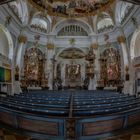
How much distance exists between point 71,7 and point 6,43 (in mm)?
8636

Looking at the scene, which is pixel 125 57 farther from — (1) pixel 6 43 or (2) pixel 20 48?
(1) pixel 6 43

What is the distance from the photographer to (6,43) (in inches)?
738

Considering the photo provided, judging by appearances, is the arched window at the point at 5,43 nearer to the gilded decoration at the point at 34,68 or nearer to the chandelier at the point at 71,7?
the gilded decoration at the point at 34,68

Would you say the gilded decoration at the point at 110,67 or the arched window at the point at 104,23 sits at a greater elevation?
the arched window at the point at 104,23

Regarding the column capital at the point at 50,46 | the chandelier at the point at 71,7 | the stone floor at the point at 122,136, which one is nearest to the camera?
the stone floor at the point at 122,136

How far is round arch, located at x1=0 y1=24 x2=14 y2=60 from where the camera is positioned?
17.7 metres

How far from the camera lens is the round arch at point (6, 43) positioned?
17.7m

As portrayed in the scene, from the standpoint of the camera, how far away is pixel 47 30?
950 inches

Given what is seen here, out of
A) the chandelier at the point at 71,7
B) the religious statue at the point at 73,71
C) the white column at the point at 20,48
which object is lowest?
the religious statue at the point at 73,71

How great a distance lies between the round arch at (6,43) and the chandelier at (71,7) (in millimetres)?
4516

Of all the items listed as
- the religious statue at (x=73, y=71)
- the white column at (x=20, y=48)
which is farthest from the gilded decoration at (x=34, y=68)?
the religious statue at (x=73, y=71)

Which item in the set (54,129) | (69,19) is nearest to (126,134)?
(54,129)

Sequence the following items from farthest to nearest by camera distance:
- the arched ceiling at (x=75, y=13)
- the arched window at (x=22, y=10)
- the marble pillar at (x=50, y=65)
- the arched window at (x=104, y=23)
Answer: the marble pillar at (x=50, y=65) < the arched window at (x=104, y=23) < the arched ceiling at (x=75, y=13) < the arched window at (x=22, y=10)

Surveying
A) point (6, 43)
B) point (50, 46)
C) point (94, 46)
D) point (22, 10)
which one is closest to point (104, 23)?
point (94, 46)
